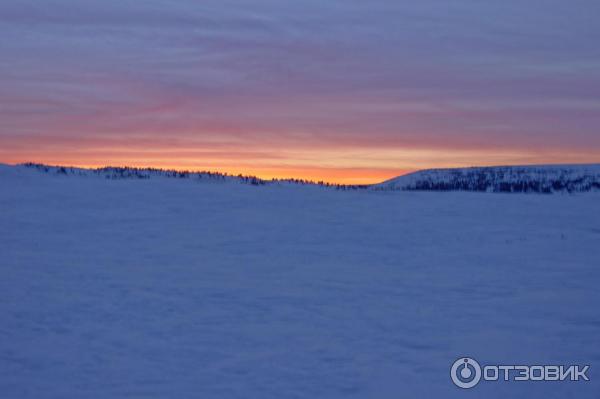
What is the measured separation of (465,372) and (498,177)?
40.5 meters

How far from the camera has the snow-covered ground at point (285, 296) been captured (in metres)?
6.98

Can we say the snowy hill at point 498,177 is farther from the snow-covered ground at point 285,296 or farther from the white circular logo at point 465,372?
the white circular logo at point 465,372

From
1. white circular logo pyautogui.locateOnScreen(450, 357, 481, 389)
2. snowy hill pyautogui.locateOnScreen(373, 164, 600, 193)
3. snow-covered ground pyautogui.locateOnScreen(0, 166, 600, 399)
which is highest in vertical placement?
snowy hill pyautogui.locateOnScreen(373, 164, 600, 193)

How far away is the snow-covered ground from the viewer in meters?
6.98

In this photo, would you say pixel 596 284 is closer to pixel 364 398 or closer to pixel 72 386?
pixel 364 398

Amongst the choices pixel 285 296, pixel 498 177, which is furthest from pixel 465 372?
pixel 498 177

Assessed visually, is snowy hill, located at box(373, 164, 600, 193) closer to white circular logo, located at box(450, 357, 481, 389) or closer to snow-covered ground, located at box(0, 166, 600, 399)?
snow-covered ground, located at box(0, 166, 600, 399)

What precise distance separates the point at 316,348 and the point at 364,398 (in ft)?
4.35

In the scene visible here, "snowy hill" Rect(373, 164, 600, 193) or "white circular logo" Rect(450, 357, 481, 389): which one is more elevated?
"snowy hill" Rect(373, 164, 600, 193)

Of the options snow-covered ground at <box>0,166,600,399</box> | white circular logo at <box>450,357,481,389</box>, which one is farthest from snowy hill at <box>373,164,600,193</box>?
white circular logo at <box>450,357,481,389</box>

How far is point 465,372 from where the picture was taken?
7.11 metres

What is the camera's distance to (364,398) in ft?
21.4

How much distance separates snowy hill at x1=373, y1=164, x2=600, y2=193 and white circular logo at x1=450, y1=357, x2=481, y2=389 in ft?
105

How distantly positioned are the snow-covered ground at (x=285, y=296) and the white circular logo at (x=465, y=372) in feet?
0.34
